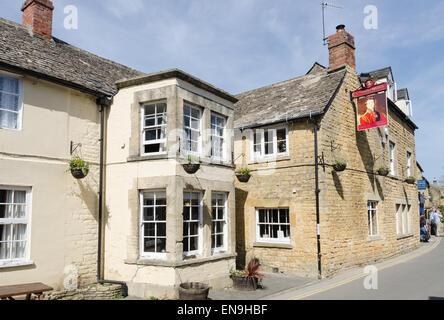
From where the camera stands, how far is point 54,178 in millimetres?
10180

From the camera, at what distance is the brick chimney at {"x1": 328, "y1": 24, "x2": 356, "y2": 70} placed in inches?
618

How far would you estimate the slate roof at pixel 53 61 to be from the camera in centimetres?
993

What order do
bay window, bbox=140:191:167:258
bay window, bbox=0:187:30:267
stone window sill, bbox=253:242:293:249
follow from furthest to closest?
stone window sill, bbox=253:242:293:249 → bay window, bbox=140:191:167:258 → bay window, bbox=0:187:30:267

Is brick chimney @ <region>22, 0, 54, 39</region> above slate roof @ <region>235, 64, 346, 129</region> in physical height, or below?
above

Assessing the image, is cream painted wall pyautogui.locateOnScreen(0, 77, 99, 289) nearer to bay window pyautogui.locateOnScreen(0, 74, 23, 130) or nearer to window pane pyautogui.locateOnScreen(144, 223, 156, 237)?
bay window pyautogui.locateOnScreen(0, 74, 23, 130)

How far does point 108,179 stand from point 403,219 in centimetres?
1599

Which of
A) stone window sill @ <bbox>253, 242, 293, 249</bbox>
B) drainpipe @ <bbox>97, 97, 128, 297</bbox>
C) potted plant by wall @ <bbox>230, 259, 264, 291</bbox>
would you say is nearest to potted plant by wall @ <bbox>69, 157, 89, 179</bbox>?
drainpipe @ <bbox>97, 97, 128, 297</bbox>

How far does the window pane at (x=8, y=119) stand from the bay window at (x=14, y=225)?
1.59 m

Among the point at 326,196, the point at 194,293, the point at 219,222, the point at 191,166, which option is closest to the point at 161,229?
the point at 191,166

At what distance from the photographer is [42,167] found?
391 inches

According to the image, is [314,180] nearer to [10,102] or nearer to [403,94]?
[10,102]

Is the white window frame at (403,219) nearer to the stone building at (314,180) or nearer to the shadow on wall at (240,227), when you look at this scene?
the stone building at (314,180)

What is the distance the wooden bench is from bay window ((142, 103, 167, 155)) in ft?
14.3
